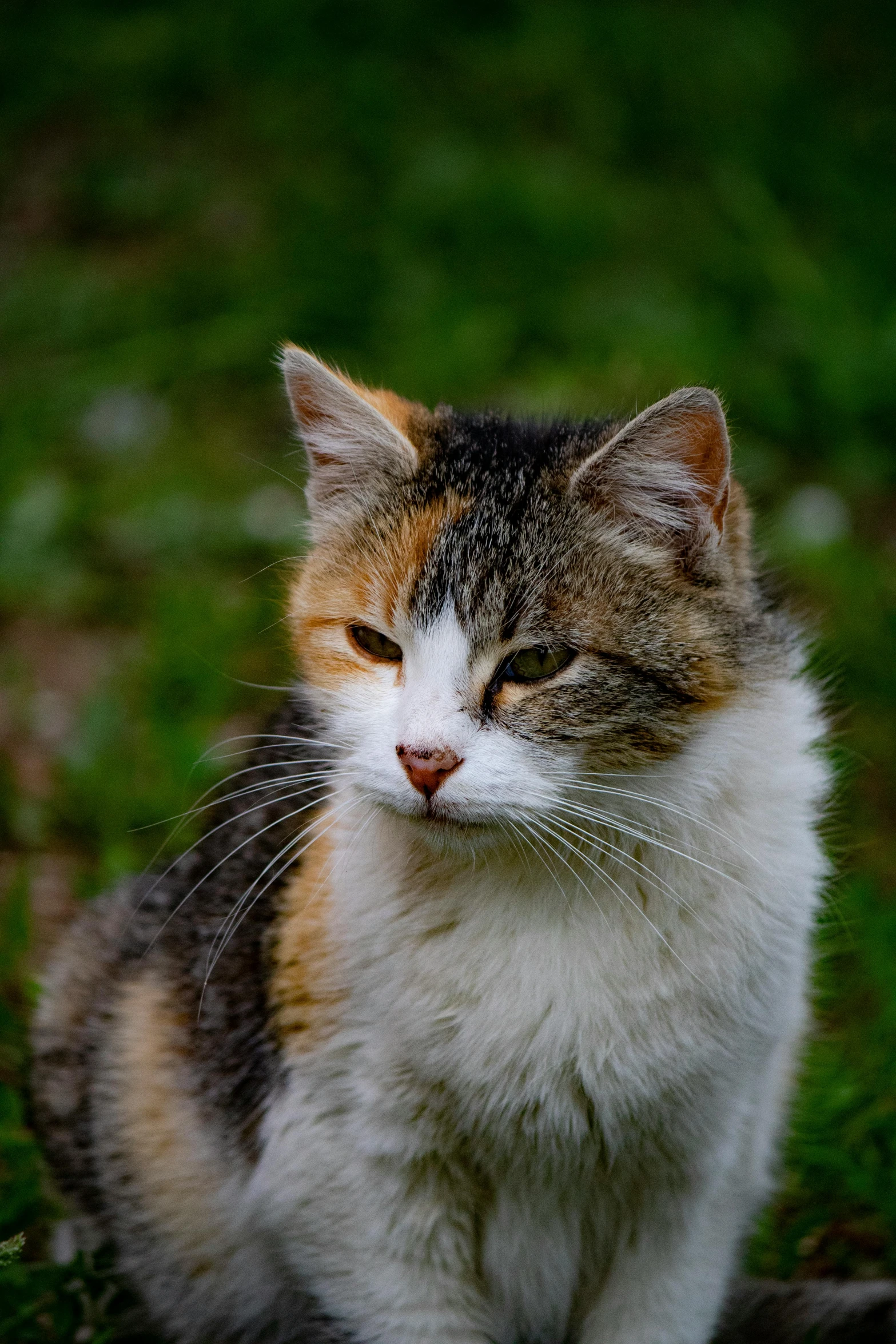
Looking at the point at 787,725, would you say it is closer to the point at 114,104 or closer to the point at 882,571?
the point at 882,571

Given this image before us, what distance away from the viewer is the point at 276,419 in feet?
19.1

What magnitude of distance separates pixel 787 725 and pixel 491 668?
0.58 metres

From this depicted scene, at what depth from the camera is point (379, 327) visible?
6023 mm

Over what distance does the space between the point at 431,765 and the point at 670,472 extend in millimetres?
635

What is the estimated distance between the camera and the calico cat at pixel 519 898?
6.92ft

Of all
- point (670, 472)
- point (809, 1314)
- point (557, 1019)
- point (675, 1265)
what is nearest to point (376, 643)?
point (670, 472)

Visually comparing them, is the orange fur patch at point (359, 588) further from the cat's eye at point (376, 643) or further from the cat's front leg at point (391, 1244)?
the cat's front leg at point (391, 1244)

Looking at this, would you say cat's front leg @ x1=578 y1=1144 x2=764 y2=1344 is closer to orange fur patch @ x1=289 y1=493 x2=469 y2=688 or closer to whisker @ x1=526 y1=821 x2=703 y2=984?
whisker @ x1=526 y1=821 x2=703 y2=984

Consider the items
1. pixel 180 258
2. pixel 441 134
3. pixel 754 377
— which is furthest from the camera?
pixel 441 134

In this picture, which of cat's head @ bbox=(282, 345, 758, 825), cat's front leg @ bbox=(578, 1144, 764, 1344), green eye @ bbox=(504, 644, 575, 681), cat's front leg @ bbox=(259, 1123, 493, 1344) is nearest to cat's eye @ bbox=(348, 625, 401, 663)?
cat's head @ bbox=(282, 345, 758, 825)

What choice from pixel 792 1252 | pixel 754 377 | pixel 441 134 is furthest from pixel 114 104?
pixel 792 1252

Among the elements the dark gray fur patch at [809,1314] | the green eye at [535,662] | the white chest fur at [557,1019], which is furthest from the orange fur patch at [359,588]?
the dark gray fur patch at [809,1314]

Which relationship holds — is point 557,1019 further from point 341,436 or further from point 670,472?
point 341,436

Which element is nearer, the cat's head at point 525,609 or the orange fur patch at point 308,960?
the cat's head at point 525,609
